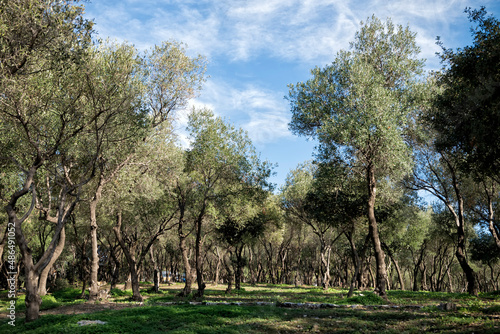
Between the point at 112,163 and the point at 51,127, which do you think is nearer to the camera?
the point at 51,127

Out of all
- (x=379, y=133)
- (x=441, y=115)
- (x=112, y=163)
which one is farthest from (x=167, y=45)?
(x=441, y=115)

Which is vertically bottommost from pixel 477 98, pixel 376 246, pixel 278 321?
pixel 278 321

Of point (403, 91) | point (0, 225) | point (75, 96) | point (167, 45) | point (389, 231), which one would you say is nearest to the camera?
point (75, 96)

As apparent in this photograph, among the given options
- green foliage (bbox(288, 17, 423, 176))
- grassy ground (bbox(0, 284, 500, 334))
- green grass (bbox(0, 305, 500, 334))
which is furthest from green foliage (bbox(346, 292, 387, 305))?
green foliage (bbox(288, 17, 423, 176))

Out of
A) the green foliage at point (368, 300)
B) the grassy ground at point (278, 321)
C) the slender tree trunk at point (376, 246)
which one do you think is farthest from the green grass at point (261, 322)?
the slender tree trunk at point (376, 246)

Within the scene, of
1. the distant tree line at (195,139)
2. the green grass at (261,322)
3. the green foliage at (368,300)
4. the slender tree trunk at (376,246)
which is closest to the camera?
the green grass at (261,322)

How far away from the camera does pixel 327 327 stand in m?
15.3

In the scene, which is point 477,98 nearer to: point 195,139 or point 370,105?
point 370,105

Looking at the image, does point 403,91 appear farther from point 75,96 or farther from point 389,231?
point 389,231

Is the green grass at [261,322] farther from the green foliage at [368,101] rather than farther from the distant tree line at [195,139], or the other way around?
the green foliage at [368,101]

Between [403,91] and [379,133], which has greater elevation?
[403,91]

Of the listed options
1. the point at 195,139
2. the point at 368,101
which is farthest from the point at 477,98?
the point at 195,139

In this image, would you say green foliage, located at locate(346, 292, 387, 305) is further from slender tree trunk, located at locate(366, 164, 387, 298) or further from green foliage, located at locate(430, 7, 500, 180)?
green foliage, located at locate(430, 7, 500, 180)

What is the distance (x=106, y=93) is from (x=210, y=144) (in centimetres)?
1408
